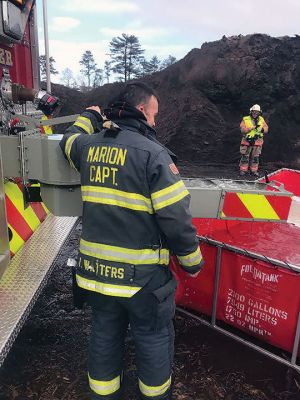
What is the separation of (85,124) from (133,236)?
845mm

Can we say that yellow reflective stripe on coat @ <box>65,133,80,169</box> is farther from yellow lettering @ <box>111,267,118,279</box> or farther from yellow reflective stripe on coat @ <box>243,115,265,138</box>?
yellow reflective stripe on coat @ <box>243,115,265,138</box>

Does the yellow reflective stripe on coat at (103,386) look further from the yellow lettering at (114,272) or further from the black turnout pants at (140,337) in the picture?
the yellow lettering at (114,272)

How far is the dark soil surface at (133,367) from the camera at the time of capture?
2.39 m

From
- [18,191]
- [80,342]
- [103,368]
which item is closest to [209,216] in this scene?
[103,368]

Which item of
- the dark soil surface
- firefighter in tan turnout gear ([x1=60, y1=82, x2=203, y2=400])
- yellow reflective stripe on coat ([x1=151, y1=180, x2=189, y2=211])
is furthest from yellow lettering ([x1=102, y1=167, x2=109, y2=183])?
the dark soil surface

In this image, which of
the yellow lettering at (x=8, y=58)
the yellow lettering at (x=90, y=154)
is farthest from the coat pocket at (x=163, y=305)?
the yellow lettering at (x=8, y=58)

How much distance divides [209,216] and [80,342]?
1379 millimetres

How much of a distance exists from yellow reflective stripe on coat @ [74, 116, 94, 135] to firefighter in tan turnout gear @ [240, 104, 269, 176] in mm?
7988

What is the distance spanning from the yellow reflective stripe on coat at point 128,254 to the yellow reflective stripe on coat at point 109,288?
0.43ft

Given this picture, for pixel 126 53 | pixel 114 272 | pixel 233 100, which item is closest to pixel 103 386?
pixel 114 272

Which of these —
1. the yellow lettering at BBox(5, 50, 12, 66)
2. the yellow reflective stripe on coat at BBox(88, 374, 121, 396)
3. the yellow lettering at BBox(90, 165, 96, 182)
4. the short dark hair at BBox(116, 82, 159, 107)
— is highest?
the yellow lettering at BBox(5, 50, 12, 66)

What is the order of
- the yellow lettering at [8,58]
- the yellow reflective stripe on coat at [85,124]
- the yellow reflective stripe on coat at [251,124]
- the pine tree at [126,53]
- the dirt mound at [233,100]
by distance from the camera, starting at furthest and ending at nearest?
the pine tree at [126,53], the dirt mound at [233,100], the yellow reflective stripe on coat at [251,124], the yellow lettering at [8,58], the yellow reflective stripe on coat at [85,124]

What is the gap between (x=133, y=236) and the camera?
1.90 metres

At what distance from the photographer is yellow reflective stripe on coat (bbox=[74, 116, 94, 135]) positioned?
7.66ft
